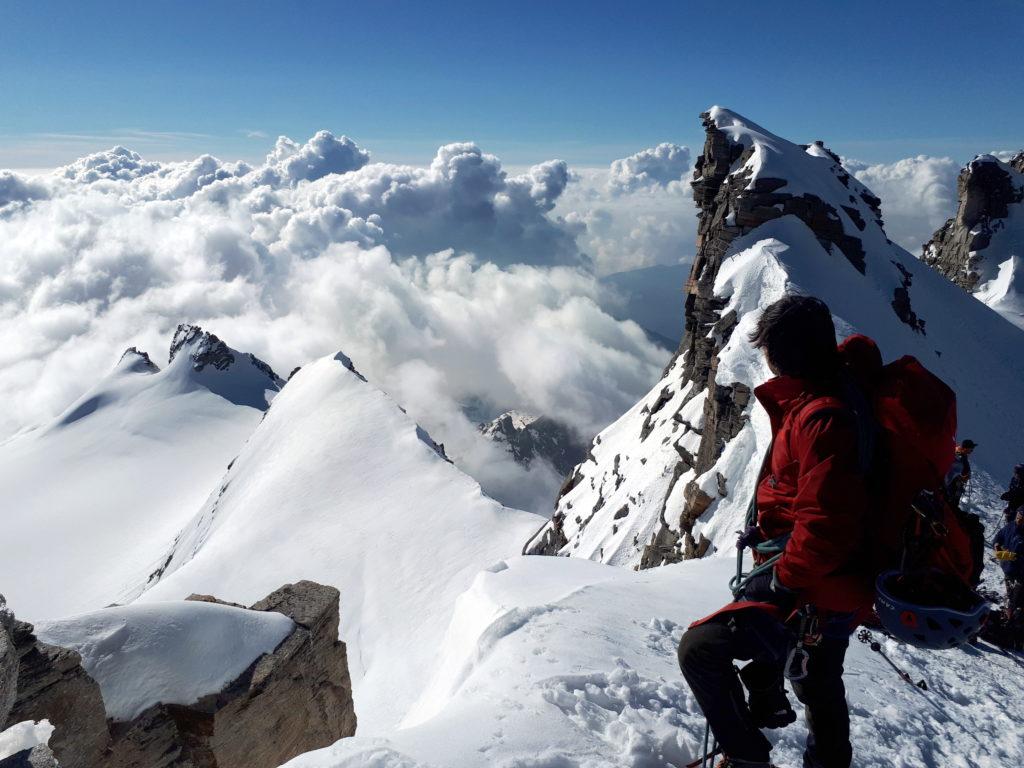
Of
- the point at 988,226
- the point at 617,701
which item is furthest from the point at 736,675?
the point at 988,226

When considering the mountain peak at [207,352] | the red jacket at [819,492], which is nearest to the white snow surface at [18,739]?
the red jacket at [819,492]

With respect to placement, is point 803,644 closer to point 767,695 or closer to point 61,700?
point 767,695

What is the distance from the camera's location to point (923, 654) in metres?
7.62

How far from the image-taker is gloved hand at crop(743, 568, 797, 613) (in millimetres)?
3998

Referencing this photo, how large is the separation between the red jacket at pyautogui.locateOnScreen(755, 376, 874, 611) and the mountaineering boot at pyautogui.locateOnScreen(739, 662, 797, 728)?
721 mm

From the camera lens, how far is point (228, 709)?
8.97 metres

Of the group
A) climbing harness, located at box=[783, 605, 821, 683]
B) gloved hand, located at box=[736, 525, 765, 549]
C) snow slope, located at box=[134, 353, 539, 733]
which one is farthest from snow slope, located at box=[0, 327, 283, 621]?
climbing harness, located at box=[783, 605, 821, 683]

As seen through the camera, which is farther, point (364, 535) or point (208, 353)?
point (208, 353)

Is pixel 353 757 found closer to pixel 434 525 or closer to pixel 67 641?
pixel 67 641

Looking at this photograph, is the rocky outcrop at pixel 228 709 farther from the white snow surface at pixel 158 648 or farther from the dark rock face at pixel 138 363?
the dark rock face at pixel 138 363

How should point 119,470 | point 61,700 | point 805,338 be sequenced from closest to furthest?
1. point 805,338
2. point 61,700
3. point 119,470

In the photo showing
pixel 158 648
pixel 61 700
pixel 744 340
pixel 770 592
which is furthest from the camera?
pixel 744 340

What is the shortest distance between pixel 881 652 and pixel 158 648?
32.6 ft

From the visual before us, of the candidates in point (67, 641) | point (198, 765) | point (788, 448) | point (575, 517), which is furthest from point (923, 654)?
point (575, 517)
